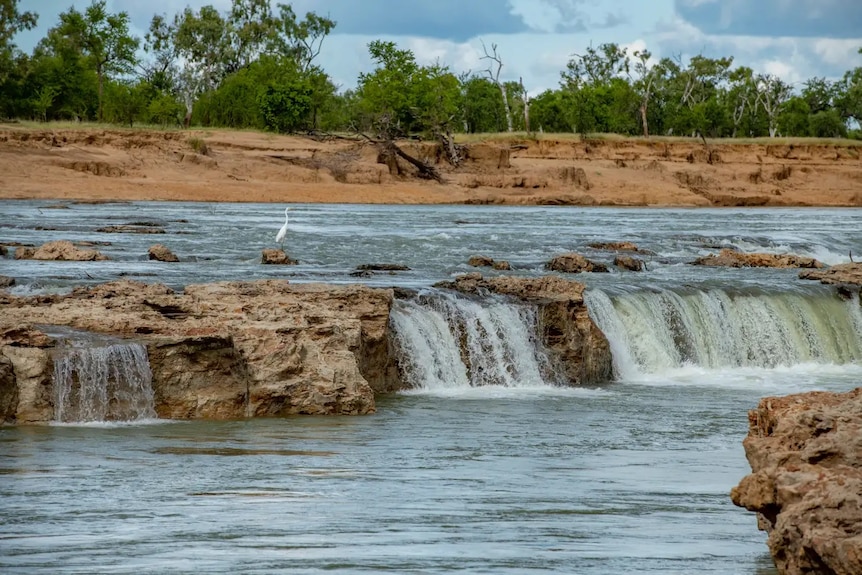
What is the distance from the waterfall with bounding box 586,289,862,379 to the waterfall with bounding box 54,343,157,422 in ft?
23.4

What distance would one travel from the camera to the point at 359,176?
59000 millimetres

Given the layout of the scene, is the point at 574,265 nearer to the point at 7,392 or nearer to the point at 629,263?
the point at 629,263

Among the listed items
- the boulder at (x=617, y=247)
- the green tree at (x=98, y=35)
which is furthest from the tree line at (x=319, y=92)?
the boulder at (x=617, y=247)

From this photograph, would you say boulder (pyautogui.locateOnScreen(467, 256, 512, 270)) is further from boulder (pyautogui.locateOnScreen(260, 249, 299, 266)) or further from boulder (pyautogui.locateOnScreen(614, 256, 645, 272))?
boulder (pyautogui.locateOnScreen(260, 249, 299, 266))

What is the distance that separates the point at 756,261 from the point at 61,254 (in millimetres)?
13114

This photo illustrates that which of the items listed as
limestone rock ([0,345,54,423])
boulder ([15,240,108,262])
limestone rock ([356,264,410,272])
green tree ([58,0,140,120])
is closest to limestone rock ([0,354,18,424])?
limestone rock ([0,345,54,423])

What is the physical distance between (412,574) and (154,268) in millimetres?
16371

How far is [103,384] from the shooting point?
40.3ft

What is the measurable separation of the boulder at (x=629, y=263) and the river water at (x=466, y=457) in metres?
0.58

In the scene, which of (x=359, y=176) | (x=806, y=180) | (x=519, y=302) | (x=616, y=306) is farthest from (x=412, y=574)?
(x=806, y=180)

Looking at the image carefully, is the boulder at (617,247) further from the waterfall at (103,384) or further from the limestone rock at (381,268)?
the waterfall at (103,384)

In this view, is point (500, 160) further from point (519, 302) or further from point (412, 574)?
point (412, 574)

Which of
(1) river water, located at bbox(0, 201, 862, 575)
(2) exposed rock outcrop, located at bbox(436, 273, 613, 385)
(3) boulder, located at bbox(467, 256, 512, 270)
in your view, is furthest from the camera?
(3) boulder, located at bbox(467, 256, 512, 270)

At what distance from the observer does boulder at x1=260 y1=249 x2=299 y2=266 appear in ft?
80.3
